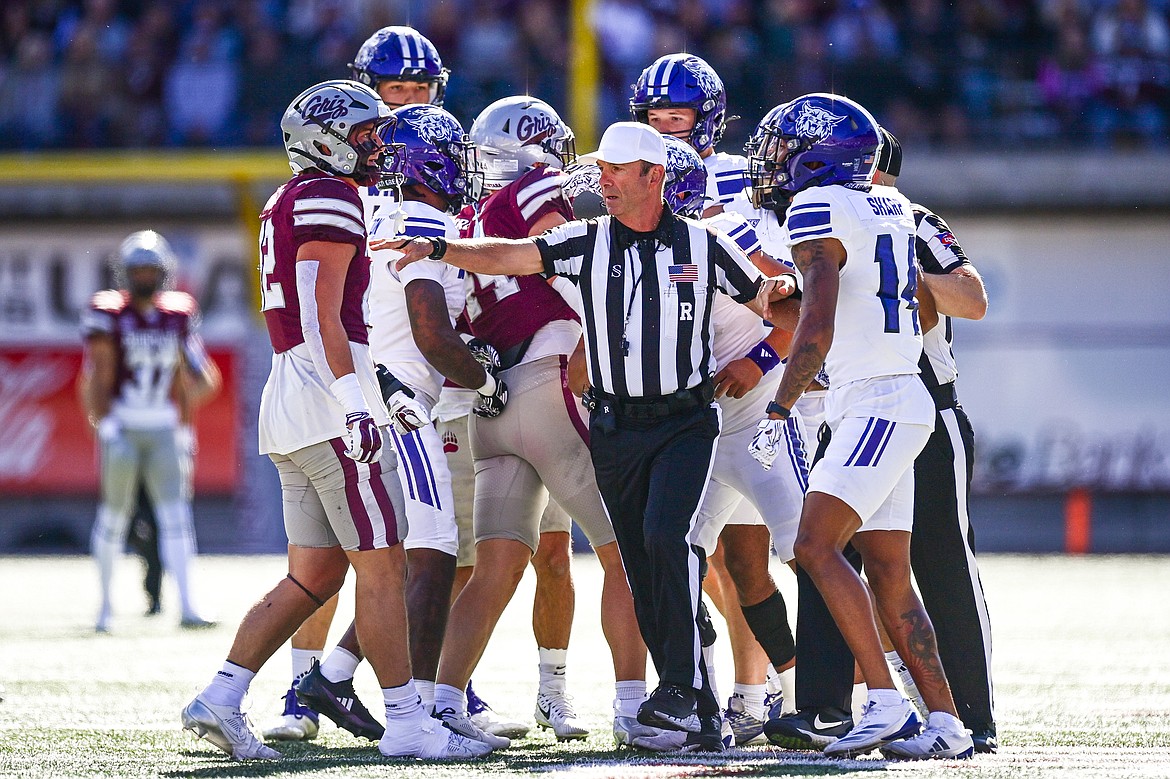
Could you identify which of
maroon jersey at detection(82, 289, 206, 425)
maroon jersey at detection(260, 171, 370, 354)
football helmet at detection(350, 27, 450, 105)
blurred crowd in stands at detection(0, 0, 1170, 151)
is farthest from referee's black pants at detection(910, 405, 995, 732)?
blurred crowd in stands at detection(0, 0, 1170, 151)

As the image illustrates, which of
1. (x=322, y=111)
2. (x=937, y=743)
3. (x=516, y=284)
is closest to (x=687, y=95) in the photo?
(x=516, y=284)

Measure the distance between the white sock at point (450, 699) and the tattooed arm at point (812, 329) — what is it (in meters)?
1.29

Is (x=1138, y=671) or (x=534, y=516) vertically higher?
(x=534, y=516)

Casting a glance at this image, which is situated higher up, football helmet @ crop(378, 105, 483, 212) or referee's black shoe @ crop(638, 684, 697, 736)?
football helmet @ crop(378, 105, 483, 212)

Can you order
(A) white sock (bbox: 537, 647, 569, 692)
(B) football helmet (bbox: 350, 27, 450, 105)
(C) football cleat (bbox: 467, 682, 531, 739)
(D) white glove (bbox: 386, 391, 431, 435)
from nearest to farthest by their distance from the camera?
(D) white glove (bbox: 386, 391, 431, 435) → (C) football cleat (bbox: 467, 682, 531, 739) → (A) white sock (bbox: 537, 647, 569, 692) → (B) football helmet (bbox: 350, 27, 450, 105)

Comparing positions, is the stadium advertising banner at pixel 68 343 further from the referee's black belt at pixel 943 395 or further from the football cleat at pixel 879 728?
the football cleat at pixel 879 728

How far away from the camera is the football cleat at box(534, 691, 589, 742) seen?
534cm

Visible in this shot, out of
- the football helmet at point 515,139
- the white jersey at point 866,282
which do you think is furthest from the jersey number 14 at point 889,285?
the football helmet at point 515,139

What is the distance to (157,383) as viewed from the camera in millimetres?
9602

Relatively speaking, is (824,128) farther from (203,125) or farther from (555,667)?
(203,125)

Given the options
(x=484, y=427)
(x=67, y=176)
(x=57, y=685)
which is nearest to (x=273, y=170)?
(x=67, y=176)

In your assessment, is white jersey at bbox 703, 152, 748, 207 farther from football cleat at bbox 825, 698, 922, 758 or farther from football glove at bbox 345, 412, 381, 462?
football cleat at bbox 825, 698, 922, 758

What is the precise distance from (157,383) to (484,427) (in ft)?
15.3

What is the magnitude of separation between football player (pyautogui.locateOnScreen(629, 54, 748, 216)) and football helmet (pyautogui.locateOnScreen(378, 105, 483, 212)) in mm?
762
